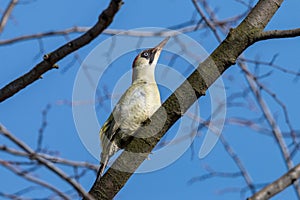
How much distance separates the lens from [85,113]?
386 centimetres

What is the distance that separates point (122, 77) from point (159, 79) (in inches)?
21.3

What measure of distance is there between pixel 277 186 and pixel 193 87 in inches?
45.7

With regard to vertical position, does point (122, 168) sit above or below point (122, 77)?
below

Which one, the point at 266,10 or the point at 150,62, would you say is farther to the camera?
the point at 150,62

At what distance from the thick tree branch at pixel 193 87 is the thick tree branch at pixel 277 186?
44.2 inches

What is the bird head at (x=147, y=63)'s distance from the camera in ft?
13.4

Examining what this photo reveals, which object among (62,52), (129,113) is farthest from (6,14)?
(129,113)

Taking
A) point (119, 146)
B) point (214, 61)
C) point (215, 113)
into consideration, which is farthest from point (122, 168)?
point (215, 113)

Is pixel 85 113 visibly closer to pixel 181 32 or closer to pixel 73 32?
pixel 181 32

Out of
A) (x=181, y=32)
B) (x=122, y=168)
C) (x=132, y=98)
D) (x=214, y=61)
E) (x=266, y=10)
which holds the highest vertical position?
(x=181, y=32)

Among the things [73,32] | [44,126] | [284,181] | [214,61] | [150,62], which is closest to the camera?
[284,181]

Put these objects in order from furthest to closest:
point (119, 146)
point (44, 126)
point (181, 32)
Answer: point (181, 32) → point (119, 146) → point (44, 126)

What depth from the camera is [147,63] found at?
412cm

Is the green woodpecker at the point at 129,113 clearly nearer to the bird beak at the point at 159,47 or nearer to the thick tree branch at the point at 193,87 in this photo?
the bird beak at the point at 159,47
